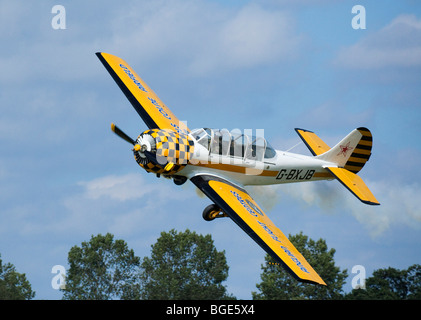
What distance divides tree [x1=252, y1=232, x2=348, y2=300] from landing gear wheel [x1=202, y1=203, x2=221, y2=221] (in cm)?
2652

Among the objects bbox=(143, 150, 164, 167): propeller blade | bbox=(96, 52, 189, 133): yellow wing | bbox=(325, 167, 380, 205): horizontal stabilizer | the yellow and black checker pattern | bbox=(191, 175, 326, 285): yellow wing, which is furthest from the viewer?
the yellow and black checker pattern

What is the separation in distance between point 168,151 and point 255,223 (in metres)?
4.28

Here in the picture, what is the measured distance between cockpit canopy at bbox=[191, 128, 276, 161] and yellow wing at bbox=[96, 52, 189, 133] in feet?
6.78

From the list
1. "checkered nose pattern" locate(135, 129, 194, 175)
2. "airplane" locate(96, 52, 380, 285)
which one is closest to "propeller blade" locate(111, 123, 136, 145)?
"airplane" locate(96, 52, 380, 285)

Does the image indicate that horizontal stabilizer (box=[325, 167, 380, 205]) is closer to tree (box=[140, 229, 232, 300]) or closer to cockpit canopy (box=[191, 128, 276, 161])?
cockpit canopy (box=[191, 128, 276, 161])

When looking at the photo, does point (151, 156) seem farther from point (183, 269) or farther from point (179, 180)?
point (183, 269)

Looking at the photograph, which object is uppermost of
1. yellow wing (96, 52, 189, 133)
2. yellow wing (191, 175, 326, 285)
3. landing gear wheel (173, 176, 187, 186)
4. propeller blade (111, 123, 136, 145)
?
yellow wing (96, 52, 189, 133)

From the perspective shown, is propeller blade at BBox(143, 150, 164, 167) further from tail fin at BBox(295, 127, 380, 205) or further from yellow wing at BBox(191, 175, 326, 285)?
tail fin at BBox(295, 127, 380, 205)

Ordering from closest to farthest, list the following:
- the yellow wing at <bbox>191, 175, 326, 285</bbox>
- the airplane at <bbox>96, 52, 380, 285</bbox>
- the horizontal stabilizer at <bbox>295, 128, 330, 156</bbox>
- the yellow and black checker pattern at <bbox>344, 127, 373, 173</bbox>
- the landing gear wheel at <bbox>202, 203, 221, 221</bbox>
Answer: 1. the yellow wing at <bbox>191, 175, 326, 285</bbox>
2. the airplane at <bbox>96, 52, 380, 285</bbox>
3. the landing gear wheel at <bbox>202, 203, 221, 221</bbox>
4. the yellow and black checker pattern at <bbox>344, 127, 373, 173</bbox>
5. the horizontal stabilizer at <bbox>295, 128, 330, 156</bbox>

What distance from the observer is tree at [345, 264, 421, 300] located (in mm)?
54781

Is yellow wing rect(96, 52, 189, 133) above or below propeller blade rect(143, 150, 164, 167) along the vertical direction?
above

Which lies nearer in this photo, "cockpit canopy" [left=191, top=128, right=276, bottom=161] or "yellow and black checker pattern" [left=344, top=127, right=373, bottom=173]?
"cockpit canopy" [left=191, top=128, right=276, bottom=161]

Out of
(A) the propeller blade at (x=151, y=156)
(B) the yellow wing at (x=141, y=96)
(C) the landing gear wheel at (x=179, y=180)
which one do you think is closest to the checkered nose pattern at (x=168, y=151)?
Result: (A) the propeller blade at (x=151, y=156)

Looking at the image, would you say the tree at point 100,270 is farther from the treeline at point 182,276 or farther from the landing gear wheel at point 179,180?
the landing gear wheel at point 179,180
